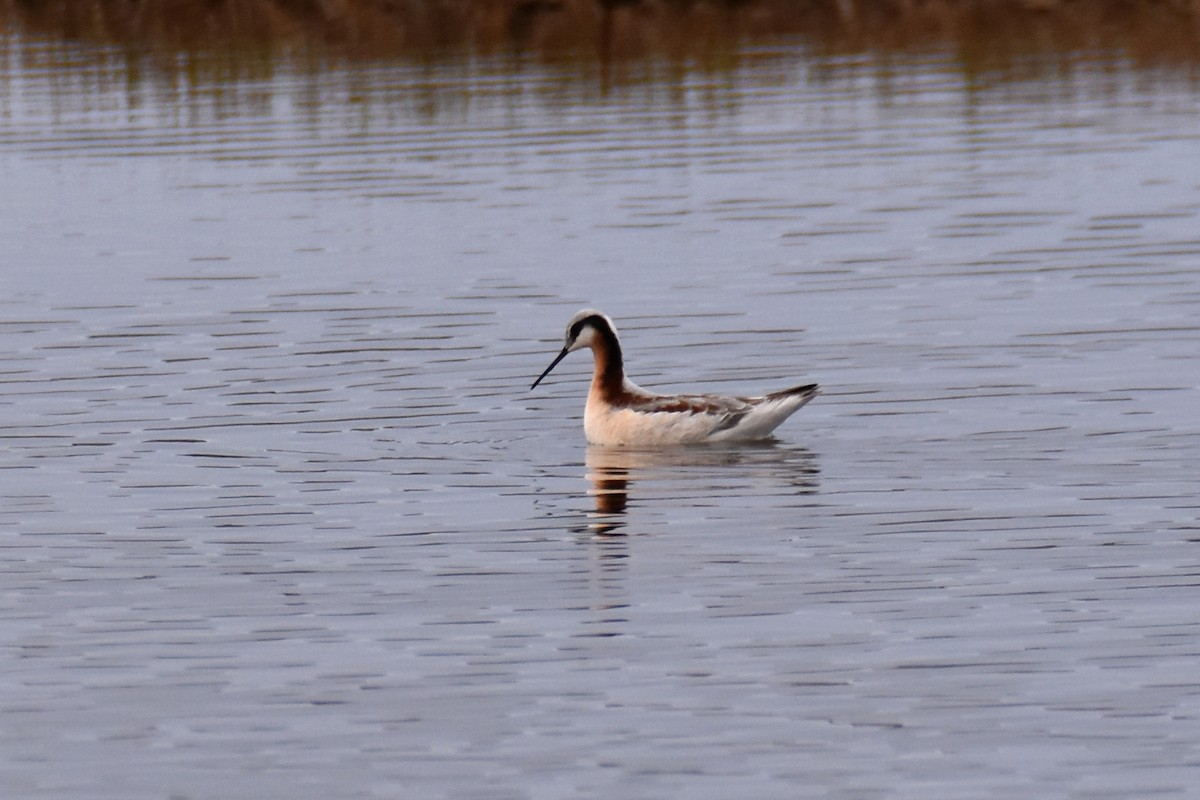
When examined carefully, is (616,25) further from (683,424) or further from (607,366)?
(683,424)

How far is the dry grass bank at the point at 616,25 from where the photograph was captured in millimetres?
42688

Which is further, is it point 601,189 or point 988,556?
point 601,189

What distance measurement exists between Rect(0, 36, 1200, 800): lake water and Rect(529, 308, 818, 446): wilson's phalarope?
23 centimetres

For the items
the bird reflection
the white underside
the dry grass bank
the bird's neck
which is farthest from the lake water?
the dry grass bank

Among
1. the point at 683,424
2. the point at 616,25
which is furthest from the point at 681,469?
the point at 616,25

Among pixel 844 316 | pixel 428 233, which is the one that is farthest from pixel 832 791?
pixel 428 233

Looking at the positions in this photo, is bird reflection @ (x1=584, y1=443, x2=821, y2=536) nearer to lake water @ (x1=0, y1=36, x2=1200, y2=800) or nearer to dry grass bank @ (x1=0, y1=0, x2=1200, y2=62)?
lake water @ (x1=0, y1=36, x2=1200, y2=800)

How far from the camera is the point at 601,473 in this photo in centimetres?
1698

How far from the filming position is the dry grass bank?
1681 inches

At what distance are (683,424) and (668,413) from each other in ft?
0.49

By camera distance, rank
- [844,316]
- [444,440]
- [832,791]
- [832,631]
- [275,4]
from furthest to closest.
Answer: [275,4] < [844,316] < [444,440] < [832,631] < [832,791]

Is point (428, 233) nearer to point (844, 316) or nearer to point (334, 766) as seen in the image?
point (844, 316)

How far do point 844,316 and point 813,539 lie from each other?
8.09 m

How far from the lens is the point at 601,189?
30609 mm
